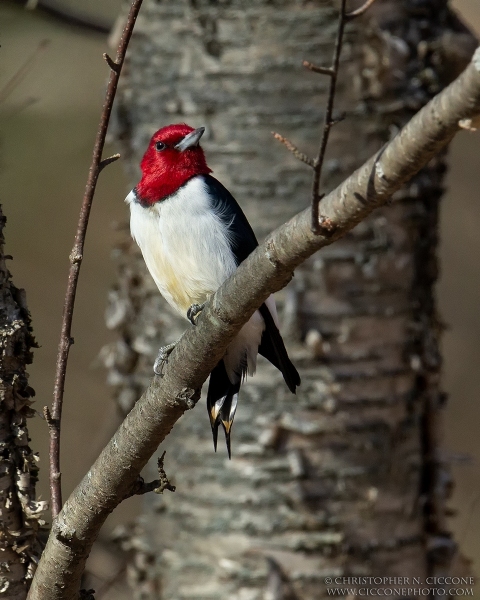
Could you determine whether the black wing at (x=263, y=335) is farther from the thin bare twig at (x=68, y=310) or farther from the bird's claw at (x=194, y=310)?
the thin bare twig at (x=68, y=310)

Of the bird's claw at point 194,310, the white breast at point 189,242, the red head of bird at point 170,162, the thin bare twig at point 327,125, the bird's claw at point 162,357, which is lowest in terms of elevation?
the bird's claw at point 162,357

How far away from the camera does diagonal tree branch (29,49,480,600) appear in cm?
139

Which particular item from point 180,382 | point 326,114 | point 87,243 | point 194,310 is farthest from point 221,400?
point 87,243

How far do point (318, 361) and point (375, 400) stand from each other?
10.5 inches

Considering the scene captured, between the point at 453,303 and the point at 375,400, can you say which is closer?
the point at 375,400

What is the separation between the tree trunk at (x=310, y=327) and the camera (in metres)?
3.06

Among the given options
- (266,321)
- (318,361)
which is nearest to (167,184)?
(266,321)

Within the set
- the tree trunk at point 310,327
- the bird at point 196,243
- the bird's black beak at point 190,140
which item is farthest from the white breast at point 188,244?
the tree trunk at point 310,327

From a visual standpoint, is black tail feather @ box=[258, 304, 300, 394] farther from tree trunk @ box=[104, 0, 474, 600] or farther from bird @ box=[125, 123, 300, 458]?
tree trunk @ box=[104, 0, 474, 600]

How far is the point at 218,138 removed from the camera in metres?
3.16

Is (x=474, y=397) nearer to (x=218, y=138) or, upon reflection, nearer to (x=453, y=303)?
(x=453, y=303)

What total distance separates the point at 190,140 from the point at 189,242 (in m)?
0.37

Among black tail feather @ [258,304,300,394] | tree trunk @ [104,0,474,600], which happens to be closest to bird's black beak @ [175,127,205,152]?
tree trunk @ [104,0,474,600]

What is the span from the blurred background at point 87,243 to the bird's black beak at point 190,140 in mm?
3016
